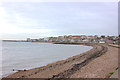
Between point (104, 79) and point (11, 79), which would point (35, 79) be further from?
point (104, 79)

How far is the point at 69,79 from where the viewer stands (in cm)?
631

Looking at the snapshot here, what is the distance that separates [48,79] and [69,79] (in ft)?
4.38

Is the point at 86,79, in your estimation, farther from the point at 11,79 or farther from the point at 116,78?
the point at 11,79

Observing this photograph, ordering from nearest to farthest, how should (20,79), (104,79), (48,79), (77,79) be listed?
(104,79), (77,79), (48,79), (20,79)

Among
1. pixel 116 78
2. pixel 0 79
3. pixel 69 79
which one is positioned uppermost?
pixel 116 78

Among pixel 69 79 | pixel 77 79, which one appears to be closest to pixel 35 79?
pixel 69 79

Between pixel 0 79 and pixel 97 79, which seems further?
pixel 0 79

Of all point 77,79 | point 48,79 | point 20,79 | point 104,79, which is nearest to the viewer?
point 104,79

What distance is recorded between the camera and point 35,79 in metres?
7.07

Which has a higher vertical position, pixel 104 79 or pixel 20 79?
pixel 104 79

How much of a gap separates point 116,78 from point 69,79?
2369mm

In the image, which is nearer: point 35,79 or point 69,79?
point 69,79

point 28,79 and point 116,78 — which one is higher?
point 116,78

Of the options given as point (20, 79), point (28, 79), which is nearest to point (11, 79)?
point (20, 79)
